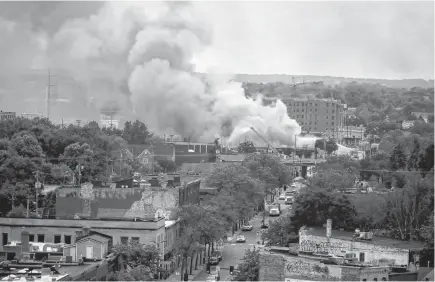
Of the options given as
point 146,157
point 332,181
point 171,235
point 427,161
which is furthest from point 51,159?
point 171,235

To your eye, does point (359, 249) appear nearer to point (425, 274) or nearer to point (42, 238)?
point (425, 274)

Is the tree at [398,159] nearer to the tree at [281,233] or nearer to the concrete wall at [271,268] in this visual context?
the tree at [281,233]

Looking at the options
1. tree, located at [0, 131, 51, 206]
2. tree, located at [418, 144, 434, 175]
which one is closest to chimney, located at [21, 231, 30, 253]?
tree, located at [0, 131, 51, 206]

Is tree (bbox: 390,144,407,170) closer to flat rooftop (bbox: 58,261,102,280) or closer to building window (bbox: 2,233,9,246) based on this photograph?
building window (bbox: 2,233,9,246)

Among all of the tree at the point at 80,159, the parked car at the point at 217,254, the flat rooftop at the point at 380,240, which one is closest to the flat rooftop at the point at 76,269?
the flat rooftop at the point at 380,240

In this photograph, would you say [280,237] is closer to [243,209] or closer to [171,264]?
[171,264]
